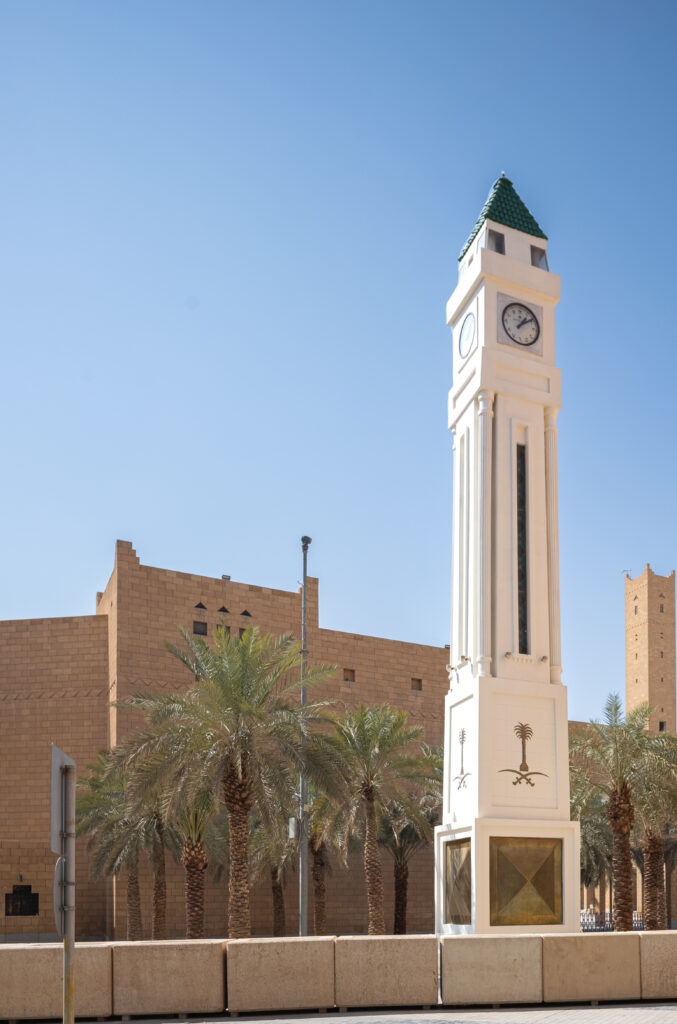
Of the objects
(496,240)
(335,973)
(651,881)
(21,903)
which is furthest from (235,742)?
(21,903)

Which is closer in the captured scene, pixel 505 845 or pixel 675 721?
pixel 505 845

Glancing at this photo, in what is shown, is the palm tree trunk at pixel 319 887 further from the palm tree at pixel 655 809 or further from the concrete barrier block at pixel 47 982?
the concrete barrier block at pixel 47 982

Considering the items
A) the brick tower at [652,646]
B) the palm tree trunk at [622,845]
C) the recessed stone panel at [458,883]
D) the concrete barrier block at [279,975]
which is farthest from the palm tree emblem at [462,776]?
the brick tower at [652,646]

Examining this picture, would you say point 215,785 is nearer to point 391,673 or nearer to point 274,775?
point 274,775

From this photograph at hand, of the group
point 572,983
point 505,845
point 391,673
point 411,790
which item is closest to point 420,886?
point 411,790

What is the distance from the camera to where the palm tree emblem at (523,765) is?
2038 centimetres

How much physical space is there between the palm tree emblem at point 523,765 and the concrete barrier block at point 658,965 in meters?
6.29

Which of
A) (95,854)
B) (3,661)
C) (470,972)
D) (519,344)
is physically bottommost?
(95,854)

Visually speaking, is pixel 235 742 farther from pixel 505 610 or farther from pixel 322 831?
pixel 322 831

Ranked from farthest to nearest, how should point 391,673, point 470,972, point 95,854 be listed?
1. point 391,673
2. point 95,854
3. point 470,972

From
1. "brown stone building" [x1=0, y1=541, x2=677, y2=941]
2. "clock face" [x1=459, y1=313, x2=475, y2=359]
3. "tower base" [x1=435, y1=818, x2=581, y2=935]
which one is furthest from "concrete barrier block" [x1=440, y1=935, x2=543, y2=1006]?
"brown stone building" [x1=0, y1=541, x2=677, y2=941]

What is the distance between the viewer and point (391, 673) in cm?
5138

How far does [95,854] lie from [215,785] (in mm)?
10944

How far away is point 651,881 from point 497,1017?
2435cm
